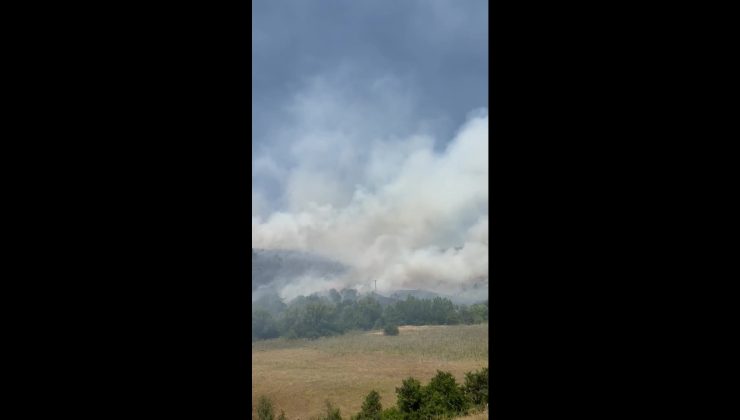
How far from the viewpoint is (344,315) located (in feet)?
38.6

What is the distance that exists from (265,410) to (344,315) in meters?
3.03

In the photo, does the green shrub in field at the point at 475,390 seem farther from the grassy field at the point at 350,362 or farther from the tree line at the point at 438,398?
the grassy field at the point at 350,362

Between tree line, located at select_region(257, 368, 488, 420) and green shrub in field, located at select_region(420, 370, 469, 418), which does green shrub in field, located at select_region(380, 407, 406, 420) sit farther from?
green shrub in field, located at select_region(420, 370, 469, 418)

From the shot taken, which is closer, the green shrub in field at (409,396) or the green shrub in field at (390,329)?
the green shrub in field at (409,396)

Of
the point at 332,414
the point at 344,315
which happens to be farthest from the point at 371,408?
the point at 344,315

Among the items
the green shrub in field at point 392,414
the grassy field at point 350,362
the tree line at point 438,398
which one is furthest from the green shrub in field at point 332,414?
the green shrub in field at point 392,414

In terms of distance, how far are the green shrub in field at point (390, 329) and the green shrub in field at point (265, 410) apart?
289 cm

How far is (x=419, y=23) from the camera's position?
1430cm

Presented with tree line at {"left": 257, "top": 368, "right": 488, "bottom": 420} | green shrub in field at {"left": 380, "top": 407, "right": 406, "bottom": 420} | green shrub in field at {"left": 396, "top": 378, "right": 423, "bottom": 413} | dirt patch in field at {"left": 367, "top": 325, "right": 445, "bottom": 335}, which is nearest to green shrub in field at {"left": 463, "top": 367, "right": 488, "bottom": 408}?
tree line at {"left": 257, "top": 368, "right": 488, "bottom": 420}

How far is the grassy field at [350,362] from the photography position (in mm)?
10086

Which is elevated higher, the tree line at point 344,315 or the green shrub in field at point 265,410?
the tree line at point 344,315

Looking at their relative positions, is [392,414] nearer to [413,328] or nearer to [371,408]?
[371,408]
